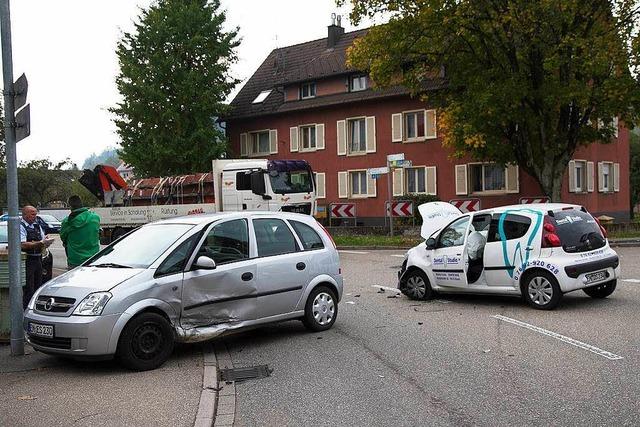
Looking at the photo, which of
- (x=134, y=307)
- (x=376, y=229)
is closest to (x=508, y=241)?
(x=134, y=307)

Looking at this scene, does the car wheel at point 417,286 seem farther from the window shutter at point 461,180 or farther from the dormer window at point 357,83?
the dormer window at point 357,83

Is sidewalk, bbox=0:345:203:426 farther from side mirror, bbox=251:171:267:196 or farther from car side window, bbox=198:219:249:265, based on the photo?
side mirror, bbox=251:171:267:196

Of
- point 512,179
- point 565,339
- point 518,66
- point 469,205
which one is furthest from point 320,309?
point 512,179

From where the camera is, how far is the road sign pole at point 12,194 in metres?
7.70

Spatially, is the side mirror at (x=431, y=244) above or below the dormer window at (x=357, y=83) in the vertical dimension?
below

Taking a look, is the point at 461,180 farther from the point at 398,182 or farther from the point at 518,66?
the point at 518,66

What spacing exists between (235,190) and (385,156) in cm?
1590

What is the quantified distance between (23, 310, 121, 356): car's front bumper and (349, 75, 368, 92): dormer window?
32.4 m

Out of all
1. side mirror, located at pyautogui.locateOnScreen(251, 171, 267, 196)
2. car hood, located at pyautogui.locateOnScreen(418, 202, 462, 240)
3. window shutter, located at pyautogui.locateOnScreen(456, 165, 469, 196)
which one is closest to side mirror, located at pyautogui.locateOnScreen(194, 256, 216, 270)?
car hood, located at pyautogui.locateOnScreen(418, 202, 462, 240)

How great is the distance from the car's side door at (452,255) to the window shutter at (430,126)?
24.1 metres

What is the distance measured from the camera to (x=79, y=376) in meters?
7.07

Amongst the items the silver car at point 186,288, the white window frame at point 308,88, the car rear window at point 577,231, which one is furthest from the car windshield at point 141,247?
the white window frame at point 308,88

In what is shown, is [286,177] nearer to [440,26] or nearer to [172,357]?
[440,26]

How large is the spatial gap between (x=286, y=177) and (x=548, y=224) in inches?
516
